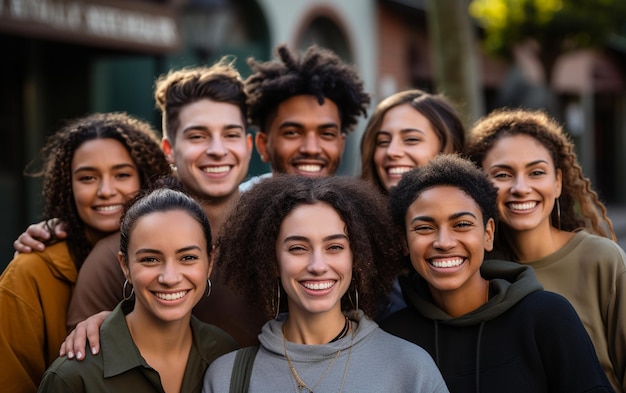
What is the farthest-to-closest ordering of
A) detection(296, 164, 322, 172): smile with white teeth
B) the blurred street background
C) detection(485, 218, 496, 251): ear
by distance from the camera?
the blurred street background, detection(296, 164, 322, 172): smile with white teeth, detection(485, 218, 496, 251): ear

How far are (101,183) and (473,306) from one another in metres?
1.86

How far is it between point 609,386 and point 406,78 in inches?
622

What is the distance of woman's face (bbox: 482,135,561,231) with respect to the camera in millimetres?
4086

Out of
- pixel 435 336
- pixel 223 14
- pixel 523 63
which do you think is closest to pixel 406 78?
pixel 523 63

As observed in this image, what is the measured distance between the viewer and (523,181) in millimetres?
4102

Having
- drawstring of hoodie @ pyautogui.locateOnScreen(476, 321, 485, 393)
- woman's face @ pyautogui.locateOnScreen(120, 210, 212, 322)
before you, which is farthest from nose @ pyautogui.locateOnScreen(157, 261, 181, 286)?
drawstring of hoodie @ pyautogui.locateOnScreen(476, 321, 485, 393)

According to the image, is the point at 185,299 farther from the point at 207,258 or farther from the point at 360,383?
the point at 360,383

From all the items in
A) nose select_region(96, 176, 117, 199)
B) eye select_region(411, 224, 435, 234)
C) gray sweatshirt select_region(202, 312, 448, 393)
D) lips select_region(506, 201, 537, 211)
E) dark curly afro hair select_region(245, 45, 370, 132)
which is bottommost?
gray sweatshirt select_region(202, 312, 448, 393)

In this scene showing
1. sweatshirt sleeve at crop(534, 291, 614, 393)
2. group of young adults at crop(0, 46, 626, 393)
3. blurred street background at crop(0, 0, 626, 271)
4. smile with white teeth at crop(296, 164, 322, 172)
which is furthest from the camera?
blurred street background at crop(0, 0, 626, 271)

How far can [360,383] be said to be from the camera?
3.31m

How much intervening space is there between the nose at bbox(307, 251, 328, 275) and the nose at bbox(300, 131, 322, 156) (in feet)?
4.38

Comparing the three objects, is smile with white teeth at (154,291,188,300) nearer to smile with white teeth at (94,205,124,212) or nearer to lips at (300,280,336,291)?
lips at (300,280,336,291)

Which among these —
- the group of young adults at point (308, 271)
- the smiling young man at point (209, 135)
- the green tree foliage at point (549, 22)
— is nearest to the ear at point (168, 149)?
the smiling young man at point (209, 135)

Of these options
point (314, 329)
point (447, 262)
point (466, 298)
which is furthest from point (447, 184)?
point (314, 329)
